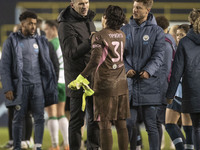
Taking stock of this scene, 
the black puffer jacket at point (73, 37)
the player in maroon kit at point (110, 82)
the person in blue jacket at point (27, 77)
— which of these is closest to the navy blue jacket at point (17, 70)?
the person in blue jacket at point (27, 77)

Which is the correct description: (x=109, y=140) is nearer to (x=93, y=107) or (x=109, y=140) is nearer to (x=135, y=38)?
(x=93, y=107)

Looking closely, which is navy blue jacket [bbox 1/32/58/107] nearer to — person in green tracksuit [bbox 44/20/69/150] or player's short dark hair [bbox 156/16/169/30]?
person in green tracksuit [bbox 44/20/69/150]

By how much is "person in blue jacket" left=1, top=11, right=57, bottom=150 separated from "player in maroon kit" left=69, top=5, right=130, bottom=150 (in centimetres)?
162

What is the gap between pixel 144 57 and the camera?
17.2 feet

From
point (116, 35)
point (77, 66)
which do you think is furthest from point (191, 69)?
point (77, 66)

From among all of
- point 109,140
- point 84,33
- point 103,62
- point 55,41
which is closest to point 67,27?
point 84,33

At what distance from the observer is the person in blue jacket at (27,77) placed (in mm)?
6125

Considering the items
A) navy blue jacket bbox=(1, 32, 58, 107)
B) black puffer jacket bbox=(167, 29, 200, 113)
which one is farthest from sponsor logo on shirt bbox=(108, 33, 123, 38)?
navy blue jacket bbox=(1, 32, 58, 107)

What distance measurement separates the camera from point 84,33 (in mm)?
5070

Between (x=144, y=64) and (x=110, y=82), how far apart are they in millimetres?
636

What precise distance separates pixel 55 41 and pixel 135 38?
2.54m

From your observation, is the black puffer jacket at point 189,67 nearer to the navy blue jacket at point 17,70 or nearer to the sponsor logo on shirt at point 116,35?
the sponsor logo on shirt at point 116,35

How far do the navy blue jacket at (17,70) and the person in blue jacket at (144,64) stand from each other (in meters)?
1.42

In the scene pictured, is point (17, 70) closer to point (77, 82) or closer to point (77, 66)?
point (77, 66)
